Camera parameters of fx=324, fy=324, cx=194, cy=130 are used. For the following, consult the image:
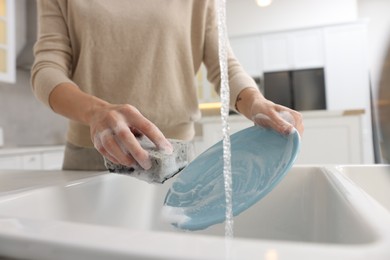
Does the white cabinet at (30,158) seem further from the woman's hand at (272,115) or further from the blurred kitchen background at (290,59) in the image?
the woman's hand at (272,115)

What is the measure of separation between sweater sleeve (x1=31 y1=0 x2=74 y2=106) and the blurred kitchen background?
1.61 m

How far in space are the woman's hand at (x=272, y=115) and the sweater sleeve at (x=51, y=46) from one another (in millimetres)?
340

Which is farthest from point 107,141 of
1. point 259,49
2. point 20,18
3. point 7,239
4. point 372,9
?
point 372,9

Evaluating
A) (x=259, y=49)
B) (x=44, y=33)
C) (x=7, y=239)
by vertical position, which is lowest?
(x=7, y=239)

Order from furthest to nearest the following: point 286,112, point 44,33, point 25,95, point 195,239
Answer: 1. point 25,95
2. point 44,33
3. point 286,112
4. point 195,239

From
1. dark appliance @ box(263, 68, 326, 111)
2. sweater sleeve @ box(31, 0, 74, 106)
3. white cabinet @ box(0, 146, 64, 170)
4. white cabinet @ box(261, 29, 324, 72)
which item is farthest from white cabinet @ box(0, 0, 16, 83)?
white cabinet @ box(261, 29, 324, 72)

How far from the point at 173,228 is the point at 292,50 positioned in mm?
3513

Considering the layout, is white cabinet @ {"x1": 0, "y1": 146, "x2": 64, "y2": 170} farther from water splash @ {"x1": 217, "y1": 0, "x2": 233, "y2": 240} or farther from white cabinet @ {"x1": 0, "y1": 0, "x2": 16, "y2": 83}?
water splash @ {"x1": 217, "y1": 0, "x2": 233, "y2": 240}

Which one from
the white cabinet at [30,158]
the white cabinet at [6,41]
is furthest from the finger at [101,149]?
the white cabinet at [6,41]

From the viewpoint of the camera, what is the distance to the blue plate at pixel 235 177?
1.29 feet

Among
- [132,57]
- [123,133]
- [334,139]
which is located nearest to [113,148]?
[123,133]

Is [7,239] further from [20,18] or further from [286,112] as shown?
[20,18]

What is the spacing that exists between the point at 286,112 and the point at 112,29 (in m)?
0.40

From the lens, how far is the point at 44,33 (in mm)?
668
